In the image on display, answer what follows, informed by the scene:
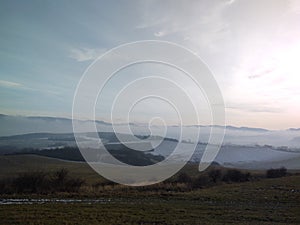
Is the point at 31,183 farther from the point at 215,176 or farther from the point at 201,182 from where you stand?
the point at 215,176

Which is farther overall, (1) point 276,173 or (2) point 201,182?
(1) point 276,173

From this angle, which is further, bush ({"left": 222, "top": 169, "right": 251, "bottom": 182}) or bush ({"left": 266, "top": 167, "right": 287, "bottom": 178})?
bush ({"left": 266, "top": 167, "right": 287, "bottom": 178})

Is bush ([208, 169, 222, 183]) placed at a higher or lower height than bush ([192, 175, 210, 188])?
higher

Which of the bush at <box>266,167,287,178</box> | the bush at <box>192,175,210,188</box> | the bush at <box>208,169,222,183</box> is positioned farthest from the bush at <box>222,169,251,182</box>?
the bush at <box>266,167,287,178</box>

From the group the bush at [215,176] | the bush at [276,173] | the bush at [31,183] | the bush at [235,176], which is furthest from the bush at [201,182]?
the bush at [276,173]

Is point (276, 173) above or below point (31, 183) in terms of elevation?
above

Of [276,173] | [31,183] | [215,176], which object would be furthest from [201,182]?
[276,173]

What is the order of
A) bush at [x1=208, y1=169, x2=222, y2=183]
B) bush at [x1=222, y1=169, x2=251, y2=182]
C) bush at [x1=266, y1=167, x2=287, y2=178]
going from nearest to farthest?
bush at [x1=208, y1=169, x2=222, y2=183]
bush at [x1=222, y1=169, x2=251, y2=182]
bush at [x1=266, y1=167, x2=287, y2=178]

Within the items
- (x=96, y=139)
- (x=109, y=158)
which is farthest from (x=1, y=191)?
(x=96, y=139)

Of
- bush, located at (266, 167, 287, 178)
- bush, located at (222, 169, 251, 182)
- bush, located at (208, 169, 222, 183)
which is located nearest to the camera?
bush, located at (208, 169, 222, 183)

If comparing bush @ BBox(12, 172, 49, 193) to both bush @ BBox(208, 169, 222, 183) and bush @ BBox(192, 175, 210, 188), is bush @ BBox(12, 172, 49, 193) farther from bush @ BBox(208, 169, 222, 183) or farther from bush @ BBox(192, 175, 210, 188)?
bush @ BBox(208, 169, 222, 183)

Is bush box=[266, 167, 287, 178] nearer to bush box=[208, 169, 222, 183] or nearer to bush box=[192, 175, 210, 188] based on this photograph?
bush box=[208, 169, 222, 183]

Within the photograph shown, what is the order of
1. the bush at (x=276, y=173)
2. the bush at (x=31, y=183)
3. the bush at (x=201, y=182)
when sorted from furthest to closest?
the bush at (x=276, y=173)
the bush at (x=201, y=182)
the bush at (x=31, y=183)

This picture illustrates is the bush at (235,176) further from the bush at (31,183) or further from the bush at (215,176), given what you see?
the bush at (31,183)
